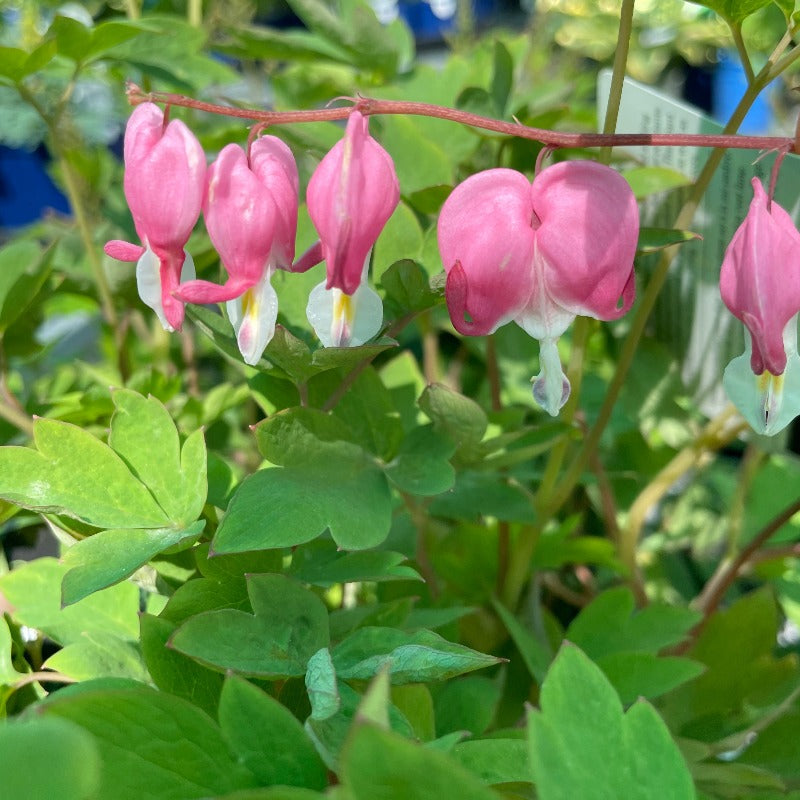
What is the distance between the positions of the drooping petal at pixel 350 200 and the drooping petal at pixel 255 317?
5 cm

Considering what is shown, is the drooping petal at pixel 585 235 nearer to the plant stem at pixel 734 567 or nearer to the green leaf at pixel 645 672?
the green leaf at pixel 645 672

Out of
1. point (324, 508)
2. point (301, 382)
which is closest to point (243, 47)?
point (301, 382)

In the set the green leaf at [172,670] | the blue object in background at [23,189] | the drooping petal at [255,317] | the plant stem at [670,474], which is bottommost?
the blue object in background at [23,189]

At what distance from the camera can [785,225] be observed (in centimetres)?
47

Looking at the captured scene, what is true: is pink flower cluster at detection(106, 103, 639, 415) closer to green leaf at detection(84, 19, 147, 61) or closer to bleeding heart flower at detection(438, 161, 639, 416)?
bleeding heart flower at detection(438, 161, 639, 416)

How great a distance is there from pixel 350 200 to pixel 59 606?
311 millimetres

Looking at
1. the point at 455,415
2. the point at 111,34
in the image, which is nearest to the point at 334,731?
the point at 455,415

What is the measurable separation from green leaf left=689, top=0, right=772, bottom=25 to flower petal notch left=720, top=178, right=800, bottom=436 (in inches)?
5.9

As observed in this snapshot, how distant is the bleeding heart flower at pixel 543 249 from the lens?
1.50 feet

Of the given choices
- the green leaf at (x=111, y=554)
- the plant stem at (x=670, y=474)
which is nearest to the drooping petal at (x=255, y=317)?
the green leaf at (x=111, y=554)

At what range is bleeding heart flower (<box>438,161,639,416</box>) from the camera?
0.46m

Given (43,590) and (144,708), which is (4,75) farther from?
(144,708)

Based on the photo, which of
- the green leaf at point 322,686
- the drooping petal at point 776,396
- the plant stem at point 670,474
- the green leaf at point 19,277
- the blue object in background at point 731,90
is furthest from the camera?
the blue object in background at point 731,90

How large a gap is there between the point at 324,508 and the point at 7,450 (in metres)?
0.19
